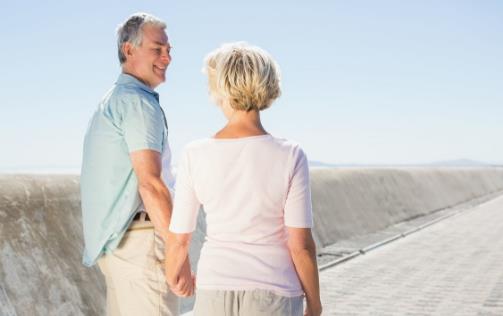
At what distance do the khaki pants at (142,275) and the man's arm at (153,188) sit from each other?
5.7 inches

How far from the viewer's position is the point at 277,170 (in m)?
2.84

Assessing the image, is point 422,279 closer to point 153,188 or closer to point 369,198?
point 153,188

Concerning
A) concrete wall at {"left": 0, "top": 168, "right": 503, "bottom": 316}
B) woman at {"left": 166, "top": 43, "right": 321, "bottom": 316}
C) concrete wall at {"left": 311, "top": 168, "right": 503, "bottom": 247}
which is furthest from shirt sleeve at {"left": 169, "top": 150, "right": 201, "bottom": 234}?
concrete wall at {"left": 311, "top": 168, "right": 503, "bottom": 247}

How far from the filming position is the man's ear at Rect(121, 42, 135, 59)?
378 cm

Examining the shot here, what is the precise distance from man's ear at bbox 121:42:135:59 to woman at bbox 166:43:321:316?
0.96 meters

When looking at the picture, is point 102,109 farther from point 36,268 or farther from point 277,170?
point 36,268

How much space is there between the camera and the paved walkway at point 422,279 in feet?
29.2

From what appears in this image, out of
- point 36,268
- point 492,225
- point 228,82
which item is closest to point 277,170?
point 228,82

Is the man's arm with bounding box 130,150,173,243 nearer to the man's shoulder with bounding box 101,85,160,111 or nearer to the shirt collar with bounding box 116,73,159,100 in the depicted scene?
the man's shoulder with bounding box 101,85,160,111

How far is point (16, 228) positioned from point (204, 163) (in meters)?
4.88

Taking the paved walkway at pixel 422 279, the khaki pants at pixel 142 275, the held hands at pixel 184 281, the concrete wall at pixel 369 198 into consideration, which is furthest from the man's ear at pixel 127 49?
the concrete wall at pixel 369 198

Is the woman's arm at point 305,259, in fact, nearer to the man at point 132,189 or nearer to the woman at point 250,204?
the woman at point 250,204

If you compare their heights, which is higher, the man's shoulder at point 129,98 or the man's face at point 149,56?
the man's face at point 149,56

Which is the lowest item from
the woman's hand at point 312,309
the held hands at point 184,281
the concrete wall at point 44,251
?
the concrete wall at point 44,251
